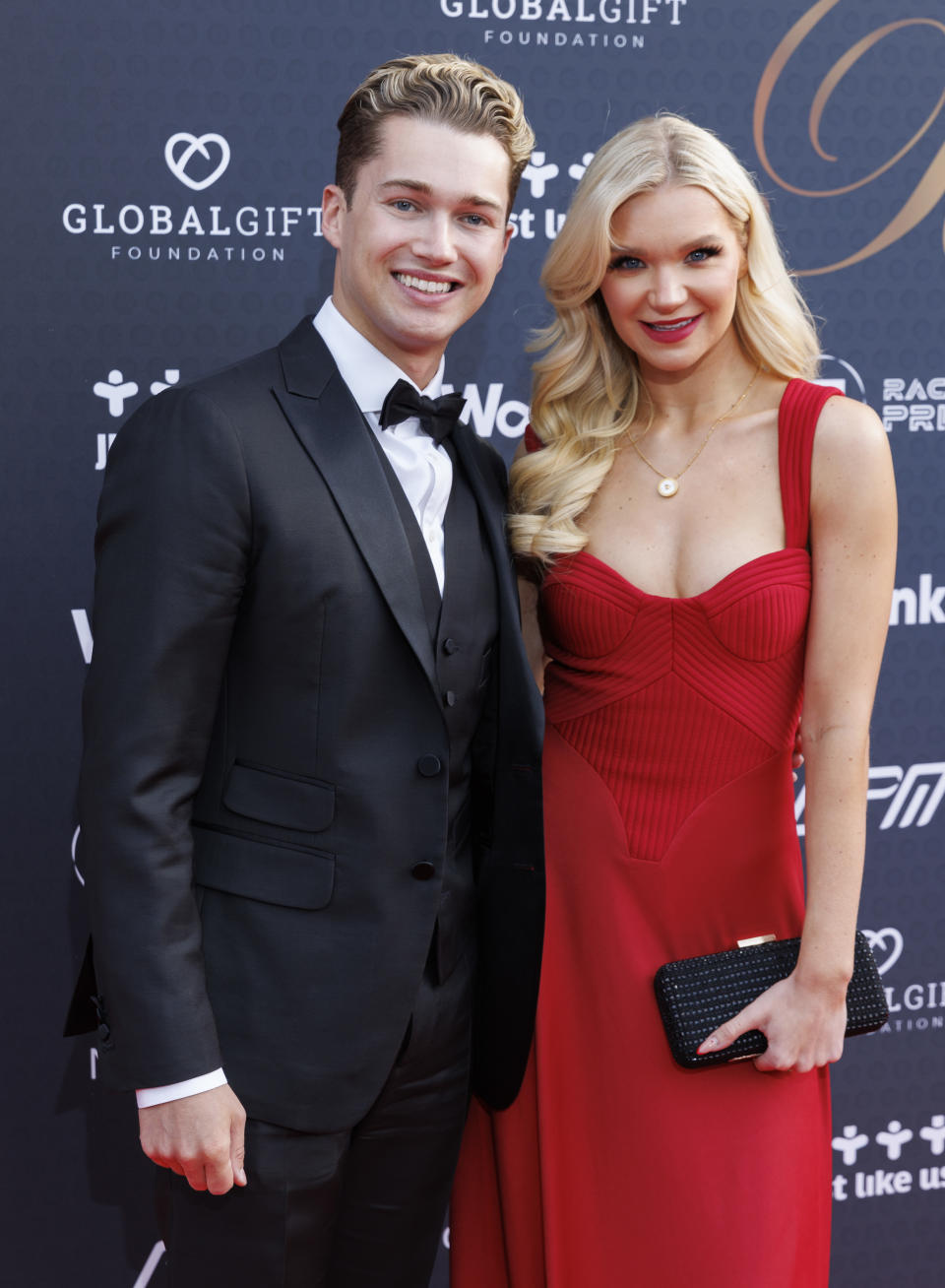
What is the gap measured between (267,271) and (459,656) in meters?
1.12

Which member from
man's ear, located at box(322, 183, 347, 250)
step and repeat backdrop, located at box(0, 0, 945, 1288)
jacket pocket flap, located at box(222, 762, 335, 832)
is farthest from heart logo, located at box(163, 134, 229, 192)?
jacket pocket flap, located at box(222, 762, 335, 832)

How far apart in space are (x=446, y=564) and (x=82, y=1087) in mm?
1524

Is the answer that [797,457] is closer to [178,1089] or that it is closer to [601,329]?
[601,329]

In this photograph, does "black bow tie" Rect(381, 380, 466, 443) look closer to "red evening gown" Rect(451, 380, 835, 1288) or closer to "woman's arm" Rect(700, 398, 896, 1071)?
"red evening gown" Rect(451, 380, 835, 1288)

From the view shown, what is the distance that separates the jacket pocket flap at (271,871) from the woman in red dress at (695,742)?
485 mm

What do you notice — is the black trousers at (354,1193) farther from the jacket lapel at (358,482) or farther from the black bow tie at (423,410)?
the black bow tie at (423,410)

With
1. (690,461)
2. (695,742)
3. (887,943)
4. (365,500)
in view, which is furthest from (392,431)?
(887,943)

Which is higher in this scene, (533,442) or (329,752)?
(533,442)

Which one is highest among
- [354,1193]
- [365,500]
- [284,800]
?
[365,500]

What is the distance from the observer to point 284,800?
156cm

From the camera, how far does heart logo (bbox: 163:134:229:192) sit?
2.35 meters

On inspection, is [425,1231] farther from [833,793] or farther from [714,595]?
[714,595]

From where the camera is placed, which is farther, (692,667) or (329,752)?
(692,667)

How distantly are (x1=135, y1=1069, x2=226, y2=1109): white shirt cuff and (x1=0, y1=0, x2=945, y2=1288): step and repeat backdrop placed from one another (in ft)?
3.52
